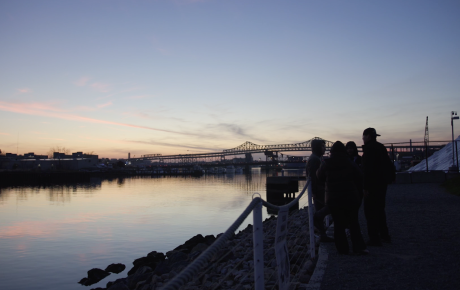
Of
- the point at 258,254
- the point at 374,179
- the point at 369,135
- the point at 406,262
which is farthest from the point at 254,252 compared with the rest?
the point at 369,135

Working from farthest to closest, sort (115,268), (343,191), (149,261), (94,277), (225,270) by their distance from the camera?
(149,261) → (115,268) → (94,277) → (225,270) → (343,191)

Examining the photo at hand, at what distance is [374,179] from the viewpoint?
6516mm

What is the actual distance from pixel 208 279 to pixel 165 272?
8.10 feet

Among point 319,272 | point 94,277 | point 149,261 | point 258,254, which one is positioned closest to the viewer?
point 258,254

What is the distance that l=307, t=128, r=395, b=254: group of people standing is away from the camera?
5727 millimetres

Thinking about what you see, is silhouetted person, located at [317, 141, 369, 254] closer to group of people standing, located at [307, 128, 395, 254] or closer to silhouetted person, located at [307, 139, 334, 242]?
group of people standing, located at [307, 128, 395, 254]

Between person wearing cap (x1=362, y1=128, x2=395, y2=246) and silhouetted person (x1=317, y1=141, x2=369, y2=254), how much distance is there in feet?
2.55

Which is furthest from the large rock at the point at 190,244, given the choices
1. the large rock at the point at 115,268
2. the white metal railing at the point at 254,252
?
the white metal railing at the point at 254,252

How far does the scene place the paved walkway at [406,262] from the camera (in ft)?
14.4

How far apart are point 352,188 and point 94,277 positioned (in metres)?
9.25

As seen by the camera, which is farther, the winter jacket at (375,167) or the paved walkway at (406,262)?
the winter jacket at (375,167)

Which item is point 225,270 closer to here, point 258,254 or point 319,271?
point 319,271

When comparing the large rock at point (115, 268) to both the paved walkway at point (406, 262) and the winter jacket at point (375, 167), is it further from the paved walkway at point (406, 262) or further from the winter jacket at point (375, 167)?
the winter jacket at point (375, 167)

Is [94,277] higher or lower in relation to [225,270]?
lower
